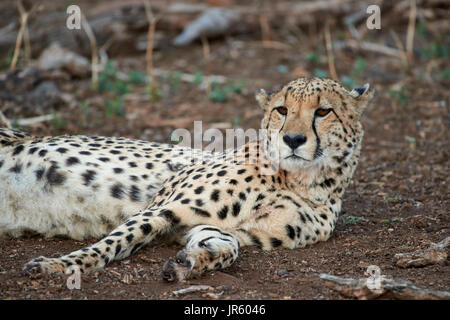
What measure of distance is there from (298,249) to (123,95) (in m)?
4.48

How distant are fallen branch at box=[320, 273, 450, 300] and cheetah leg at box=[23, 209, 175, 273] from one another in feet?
3.98

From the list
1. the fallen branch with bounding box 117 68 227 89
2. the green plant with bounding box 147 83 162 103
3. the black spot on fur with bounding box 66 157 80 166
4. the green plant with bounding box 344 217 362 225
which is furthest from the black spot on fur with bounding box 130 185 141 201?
the fallen branch with bounding box 117 68 227 89

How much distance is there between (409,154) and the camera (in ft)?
20.4

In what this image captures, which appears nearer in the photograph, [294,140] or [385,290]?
[385,290]

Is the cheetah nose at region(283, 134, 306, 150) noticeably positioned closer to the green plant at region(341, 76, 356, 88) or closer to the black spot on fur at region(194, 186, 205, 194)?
the black spot on fur at region(194, 186, 205, 194)

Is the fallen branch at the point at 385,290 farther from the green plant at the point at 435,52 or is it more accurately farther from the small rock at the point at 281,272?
the green plant at the point at 435,52

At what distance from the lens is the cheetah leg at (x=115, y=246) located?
3426 mm

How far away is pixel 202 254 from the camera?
3.55 metres

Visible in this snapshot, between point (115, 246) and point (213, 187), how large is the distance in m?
0.76

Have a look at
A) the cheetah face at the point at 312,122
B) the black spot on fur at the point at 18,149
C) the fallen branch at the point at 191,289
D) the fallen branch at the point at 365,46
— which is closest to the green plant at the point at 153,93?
the fallen branch at the point at 365,46

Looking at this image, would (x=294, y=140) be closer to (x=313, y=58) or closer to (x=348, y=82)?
(x=348, y=82)

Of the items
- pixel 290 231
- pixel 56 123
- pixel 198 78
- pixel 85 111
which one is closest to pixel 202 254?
pixel 290 231

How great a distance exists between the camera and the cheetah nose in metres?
3.83
